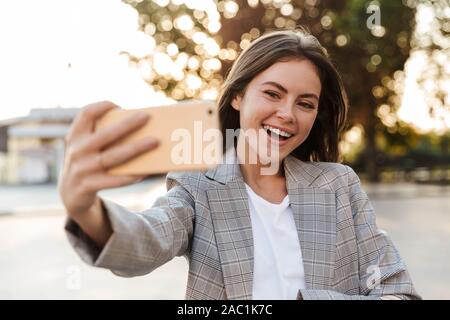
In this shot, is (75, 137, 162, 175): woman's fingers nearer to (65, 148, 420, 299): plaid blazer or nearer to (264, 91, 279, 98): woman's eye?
(65, 148, 420, 299): plaid blazer

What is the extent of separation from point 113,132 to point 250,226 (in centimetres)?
63

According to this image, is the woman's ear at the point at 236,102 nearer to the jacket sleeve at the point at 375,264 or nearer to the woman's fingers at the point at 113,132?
the jacket sleeve at the point at 375,264

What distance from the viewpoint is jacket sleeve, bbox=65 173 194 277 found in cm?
98

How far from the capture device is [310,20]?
16.5 meters

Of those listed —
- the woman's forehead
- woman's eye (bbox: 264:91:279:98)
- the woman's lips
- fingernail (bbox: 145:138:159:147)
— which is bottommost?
the woman's lips

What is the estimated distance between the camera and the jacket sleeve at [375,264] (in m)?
1.32

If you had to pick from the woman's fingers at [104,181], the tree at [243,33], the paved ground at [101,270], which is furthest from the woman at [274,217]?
the tree at [243,33]

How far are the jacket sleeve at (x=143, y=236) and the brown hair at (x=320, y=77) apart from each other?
388 millimetres

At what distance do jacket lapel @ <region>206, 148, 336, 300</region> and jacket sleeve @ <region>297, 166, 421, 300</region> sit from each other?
8cm

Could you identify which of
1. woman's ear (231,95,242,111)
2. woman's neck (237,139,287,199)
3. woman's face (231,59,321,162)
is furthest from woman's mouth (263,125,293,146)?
woman's ear (231,95,242,111)

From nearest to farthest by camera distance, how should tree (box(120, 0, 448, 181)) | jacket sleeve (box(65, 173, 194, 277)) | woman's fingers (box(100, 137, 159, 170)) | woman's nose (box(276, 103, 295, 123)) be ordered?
woman's fingers (box(100, 137, 159, 170)) → jacket sleeve (box(65, 173, 194, 277)) → woman's nose (box(276, 103, 295, 123)) → tree (box(120, 0, 448, 181))

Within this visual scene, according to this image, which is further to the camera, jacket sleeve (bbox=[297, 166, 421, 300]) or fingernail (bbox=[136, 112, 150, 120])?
jacket sleeve (bbox=[297, 166, 421, 300])

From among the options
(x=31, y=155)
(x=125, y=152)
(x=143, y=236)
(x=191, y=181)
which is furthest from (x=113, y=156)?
(x=31, y=155)
